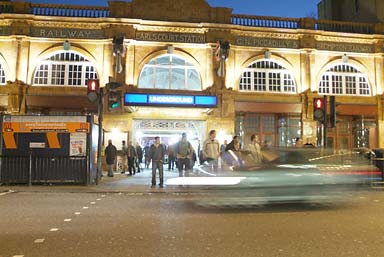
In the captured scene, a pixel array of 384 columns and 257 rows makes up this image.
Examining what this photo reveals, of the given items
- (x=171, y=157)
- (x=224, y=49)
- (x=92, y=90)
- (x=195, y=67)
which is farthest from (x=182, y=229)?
(x=195, y=67)

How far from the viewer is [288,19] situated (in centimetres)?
2344

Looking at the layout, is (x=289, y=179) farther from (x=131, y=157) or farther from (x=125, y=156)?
(x=125, y=156)

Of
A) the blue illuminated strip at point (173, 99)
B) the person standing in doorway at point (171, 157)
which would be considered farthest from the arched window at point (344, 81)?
the person standing in doorway at point (171, 157)

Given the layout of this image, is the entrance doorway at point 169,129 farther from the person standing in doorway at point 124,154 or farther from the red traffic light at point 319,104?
the red traffic light at point 319,104

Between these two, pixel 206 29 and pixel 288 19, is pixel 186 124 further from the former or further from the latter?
pixel 288 19

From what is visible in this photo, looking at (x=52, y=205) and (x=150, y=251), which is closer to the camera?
(x=150, y=251)

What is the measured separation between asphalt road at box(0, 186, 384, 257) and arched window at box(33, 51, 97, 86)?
12291 mm

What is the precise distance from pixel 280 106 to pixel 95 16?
1195 centimetres

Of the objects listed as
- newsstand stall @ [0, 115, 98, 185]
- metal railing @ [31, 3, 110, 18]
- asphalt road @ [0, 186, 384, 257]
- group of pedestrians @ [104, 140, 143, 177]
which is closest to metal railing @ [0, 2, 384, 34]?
metal railing @ [31, 3, 110, 18]

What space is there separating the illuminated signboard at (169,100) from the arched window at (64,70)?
444 centimetres

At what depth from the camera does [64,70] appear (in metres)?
21.6

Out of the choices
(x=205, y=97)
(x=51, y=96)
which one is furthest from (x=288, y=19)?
(x=51, y=96)

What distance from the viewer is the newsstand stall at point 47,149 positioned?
44.4 feet

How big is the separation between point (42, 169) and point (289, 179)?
906 cm
